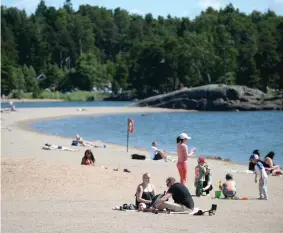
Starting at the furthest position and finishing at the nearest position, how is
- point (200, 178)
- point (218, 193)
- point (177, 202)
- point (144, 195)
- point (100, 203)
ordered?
point (200, 178) → point (218, 193) → point (100, 203) → point (144, 195) → point (177, 202)

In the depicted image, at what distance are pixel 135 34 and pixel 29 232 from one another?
142 metres

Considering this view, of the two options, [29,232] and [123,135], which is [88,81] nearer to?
[123,135]

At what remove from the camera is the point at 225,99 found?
78750 mm

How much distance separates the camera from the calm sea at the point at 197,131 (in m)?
36.5

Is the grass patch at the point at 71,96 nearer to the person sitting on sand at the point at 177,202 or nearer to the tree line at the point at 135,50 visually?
the tree line at the point at 135,50

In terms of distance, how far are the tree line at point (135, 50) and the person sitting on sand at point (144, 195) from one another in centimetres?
7191

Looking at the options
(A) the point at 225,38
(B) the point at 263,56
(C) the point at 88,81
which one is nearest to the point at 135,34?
(C) the point at 88,81

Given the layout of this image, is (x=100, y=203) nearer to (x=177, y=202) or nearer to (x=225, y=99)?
(x=177, y=202)

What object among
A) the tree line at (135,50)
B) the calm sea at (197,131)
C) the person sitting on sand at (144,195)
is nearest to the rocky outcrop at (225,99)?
the calm sea at (197,131)

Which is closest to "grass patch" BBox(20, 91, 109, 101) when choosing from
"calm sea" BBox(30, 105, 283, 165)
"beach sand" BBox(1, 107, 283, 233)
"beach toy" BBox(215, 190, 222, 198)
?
→ "calm sea" BBox(30, 105, 283, 165)

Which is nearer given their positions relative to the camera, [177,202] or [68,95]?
[177,202]

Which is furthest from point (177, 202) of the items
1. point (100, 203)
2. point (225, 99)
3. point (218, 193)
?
point (225, 99)

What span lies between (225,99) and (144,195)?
2519 inches

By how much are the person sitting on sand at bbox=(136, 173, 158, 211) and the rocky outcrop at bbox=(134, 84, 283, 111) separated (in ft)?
205
